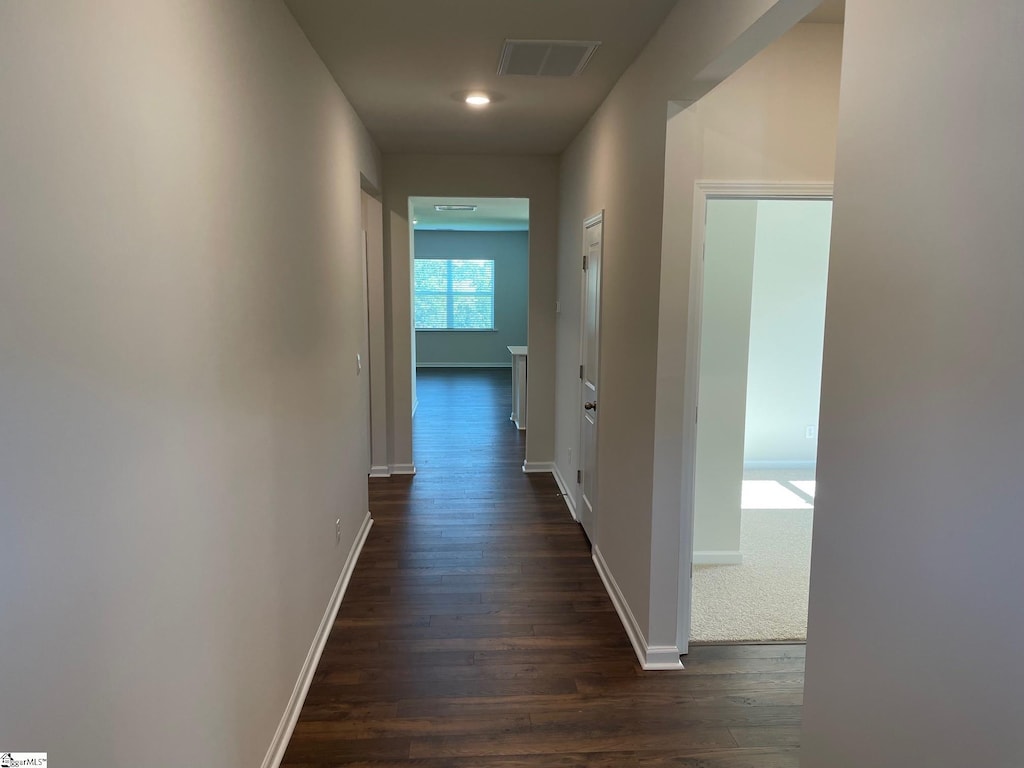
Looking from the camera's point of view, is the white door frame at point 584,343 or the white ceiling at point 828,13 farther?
the white door frame at point 584,343

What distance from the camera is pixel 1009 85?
0.94 m

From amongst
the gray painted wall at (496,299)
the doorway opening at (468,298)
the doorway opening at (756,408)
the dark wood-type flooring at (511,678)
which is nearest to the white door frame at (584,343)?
the dark wood-type flooring at (511,678)

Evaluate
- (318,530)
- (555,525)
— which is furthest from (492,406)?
(318,530)

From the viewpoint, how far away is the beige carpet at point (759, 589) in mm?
3100

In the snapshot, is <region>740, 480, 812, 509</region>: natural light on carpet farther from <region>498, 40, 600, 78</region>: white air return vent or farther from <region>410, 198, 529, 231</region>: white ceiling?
<region>410, 198, 529, 231</region>: white ceiling

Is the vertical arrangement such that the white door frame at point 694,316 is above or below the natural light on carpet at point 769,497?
above

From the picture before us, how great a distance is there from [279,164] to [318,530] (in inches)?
61.9

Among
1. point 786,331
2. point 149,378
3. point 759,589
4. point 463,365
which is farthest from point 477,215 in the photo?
point 149,378

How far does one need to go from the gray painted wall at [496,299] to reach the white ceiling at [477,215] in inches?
15.6

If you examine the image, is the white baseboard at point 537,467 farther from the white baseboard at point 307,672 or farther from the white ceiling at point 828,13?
the white ceiling at point 828,13

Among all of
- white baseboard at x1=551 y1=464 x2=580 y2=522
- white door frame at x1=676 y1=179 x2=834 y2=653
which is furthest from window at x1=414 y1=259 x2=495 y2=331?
white door frame at x1=676 y1=179 x2=834 y2=653

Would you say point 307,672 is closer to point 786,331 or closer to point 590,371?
point 590,371

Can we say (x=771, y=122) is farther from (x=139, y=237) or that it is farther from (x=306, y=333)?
(x=139, y=237)

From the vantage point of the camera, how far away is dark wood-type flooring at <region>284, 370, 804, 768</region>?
229 cm
